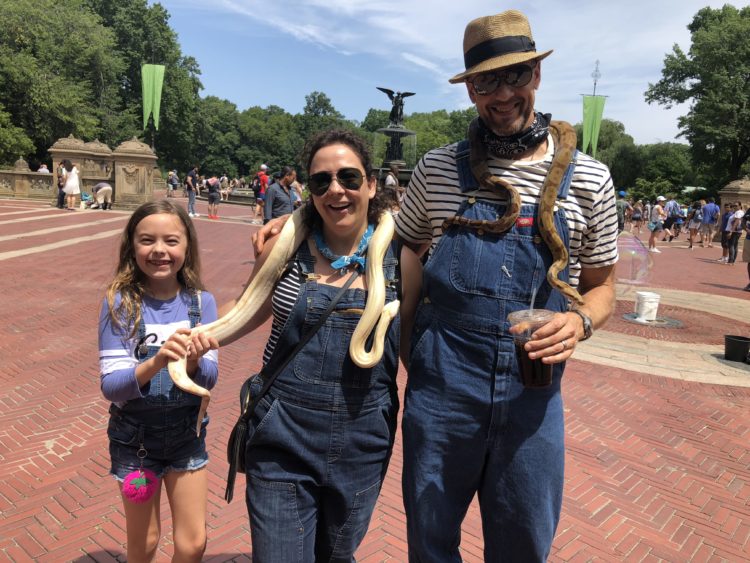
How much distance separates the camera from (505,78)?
69.7 inches

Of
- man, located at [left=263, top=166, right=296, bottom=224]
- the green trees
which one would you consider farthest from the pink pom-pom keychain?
the green trees

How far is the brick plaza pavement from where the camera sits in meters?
3.19

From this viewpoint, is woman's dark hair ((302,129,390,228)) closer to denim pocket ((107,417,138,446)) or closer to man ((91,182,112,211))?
denim pocket ((107,417,138,446))

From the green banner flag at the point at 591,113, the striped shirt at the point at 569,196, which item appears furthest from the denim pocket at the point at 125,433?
the green banner flag at the point at 591,113

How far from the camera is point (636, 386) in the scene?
6043 mm

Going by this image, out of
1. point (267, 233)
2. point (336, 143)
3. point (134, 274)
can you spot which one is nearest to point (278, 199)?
point (134, 274)

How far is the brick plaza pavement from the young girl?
0.99 m

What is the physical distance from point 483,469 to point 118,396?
1.31 m

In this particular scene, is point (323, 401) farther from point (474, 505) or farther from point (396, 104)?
point (396, 104)

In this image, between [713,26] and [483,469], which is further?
[713,26]

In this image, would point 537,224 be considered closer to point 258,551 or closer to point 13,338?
point 258,551

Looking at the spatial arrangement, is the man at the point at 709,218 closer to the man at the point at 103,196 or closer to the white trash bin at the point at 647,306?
the white trash bin at the point at 647,306

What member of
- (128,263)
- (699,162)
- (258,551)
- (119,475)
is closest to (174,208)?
(128,263)

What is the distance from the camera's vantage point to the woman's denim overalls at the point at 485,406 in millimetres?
1731
